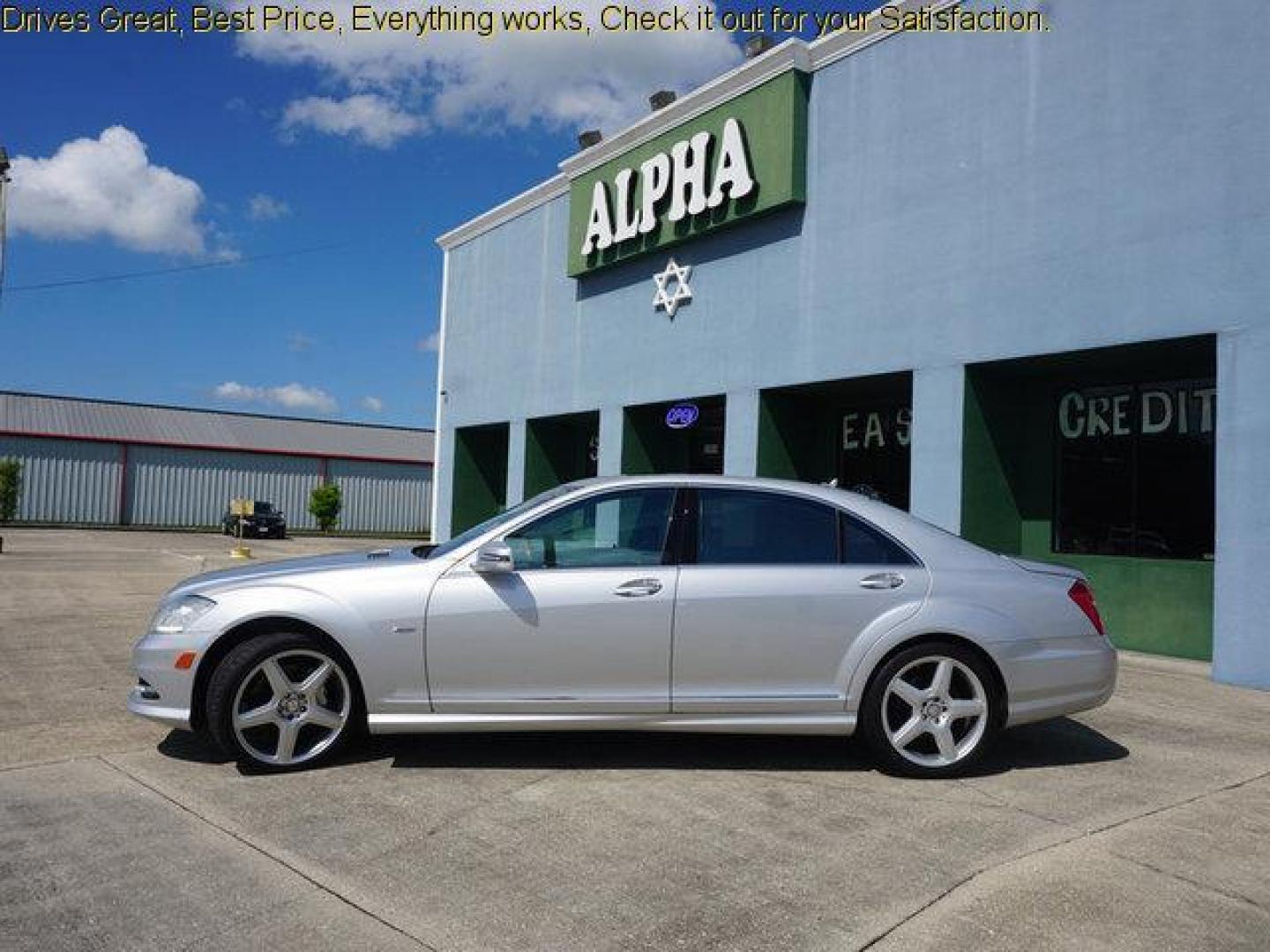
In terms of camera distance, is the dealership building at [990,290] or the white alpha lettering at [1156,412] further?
the white alpha lettering at [1156,412]

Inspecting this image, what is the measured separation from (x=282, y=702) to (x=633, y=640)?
1.73 metres

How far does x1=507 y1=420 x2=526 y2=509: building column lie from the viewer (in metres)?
18.2

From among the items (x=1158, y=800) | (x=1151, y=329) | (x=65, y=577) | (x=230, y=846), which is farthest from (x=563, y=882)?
(x=65, y=577)

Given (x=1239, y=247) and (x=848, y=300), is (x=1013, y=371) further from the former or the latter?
(x=1239, y=247)

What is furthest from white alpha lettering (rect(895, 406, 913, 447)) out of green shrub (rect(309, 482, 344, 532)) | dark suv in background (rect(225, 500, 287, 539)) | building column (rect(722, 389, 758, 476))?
green shrub (rect(309, 482, 344, 532))

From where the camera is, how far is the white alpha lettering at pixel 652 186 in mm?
14250

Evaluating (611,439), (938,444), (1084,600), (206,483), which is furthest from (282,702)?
(206,483)

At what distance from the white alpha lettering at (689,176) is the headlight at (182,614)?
32.5 ft

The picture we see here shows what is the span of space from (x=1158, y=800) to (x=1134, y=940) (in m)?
1.76

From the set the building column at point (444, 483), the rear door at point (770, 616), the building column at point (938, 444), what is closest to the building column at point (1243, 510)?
the building column at point (938, 444)

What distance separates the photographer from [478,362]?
1978cm

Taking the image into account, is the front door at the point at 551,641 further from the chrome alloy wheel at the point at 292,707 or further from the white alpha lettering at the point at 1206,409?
the white alpha lettering at the point at 1206,409

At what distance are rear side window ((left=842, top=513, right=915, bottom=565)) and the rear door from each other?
15 millimetres

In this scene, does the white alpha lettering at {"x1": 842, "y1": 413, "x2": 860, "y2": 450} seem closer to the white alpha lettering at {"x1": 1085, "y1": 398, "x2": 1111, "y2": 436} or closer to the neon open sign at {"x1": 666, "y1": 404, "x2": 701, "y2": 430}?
the neon open sign at {"x1": 666, "y1": 404, "x2": 701, "y2": 430}
